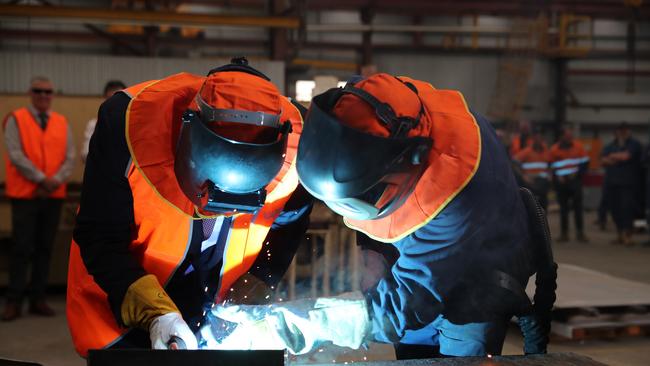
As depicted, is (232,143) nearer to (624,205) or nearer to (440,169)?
(440,169)

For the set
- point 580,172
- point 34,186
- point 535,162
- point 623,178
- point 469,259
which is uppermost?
point 469,259

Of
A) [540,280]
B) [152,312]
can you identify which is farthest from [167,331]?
[540,280]

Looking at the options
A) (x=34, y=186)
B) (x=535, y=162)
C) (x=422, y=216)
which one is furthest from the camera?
(x=535, y=162)

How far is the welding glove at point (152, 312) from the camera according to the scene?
1852mm

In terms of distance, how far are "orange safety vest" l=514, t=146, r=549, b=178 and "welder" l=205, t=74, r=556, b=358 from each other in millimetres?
8730

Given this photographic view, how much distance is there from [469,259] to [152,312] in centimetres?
90

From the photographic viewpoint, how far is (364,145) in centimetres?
159

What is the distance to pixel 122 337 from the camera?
2.05 meters

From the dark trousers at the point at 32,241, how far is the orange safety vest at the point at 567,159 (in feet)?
24.5

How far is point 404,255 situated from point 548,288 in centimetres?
51

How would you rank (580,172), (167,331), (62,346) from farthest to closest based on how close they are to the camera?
(580,172), (62,346), (167,331)

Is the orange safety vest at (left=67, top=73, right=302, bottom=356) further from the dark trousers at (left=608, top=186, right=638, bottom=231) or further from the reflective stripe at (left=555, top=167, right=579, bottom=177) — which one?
the dark trousers at (left=608, top=186, right=638, bottom=231)

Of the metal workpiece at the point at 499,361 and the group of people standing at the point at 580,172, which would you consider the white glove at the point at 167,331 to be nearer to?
the metal workpiece at the point at 499,361

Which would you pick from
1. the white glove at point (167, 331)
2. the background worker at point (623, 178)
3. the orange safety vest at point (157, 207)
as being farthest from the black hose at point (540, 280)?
the background worker at point (623, 178)
